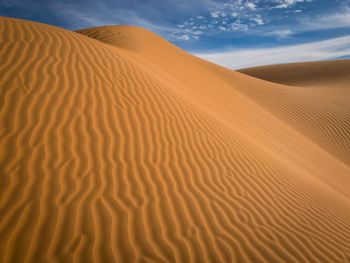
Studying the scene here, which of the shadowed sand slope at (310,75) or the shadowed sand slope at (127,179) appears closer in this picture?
the shadowed sand slope at (127,179)

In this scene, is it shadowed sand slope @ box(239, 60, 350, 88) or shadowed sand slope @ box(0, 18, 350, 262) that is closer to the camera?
shadowed sand slope @ box(0, 18, 350, 262)

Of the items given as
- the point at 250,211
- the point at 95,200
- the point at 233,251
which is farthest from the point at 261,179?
the point at 95,200

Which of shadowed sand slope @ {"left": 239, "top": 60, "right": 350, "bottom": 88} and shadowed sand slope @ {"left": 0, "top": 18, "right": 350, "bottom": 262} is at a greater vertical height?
shadowed sand slope @ {"left": 239, "top": 60, "right": 350, "bottom": 88}

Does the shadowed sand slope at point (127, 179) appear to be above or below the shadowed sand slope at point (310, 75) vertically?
below

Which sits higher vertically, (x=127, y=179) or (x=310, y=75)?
(x=310, y=75)

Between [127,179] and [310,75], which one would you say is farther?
[310,75]

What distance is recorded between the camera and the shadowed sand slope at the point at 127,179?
2.91 metres

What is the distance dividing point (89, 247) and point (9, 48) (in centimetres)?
506

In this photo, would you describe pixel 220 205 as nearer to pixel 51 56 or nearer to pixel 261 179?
pixel 261 179

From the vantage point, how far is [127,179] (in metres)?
3.75

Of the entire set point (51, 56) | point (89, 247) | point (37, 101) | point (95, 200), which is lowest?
point (89, 247)

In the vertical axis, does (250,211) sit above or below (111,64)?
below

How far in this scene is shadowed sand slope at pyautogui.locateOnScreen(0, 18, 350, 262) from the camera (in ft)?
9.56

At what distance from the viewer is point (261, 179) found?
4.92m
